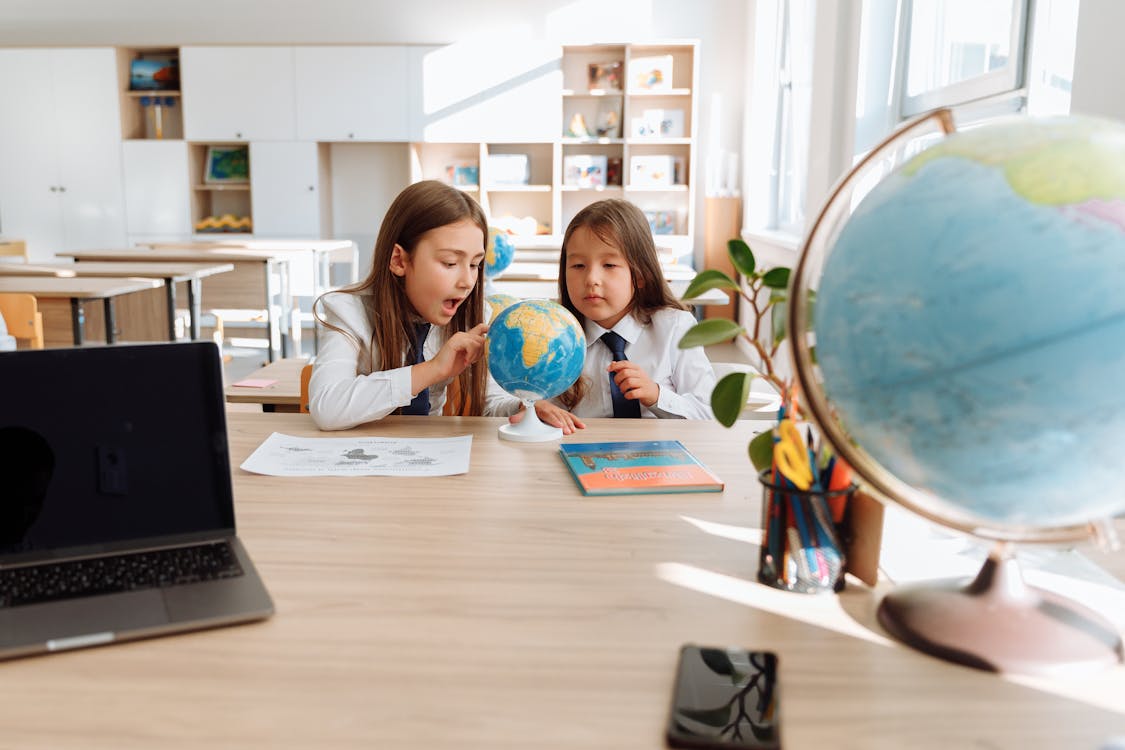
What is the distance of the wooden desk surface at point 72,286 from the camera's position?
3.77 m

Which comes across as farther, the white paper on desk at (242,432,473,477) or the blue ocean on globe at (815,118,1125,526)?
the white paper on desk at (242,432,473,477)

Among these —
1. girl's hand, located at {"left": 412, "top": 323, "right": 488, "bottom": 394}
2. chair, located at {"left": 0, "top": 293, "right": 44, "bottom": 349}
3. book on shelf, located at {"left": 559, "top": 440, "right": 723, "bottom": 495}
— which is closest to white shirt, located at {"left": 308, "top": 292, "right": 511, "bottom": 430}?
girl's hand, located at {"left": 412, "top": 323, "right": 488, "bottom": 394}

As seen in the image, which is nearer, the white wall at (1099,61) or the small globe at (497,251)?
the white wall at (1099,61)

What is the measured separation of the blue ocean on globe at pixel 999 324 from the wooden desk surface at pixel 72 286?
150 inches

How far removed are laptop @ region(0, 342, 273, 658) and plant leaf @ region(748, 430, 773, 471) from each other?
0.48 metres

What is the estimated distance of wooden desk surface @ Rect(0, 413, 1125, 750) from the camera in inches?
24.8

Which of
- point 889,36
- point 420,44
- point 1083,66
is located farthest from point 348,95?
point 1083,66

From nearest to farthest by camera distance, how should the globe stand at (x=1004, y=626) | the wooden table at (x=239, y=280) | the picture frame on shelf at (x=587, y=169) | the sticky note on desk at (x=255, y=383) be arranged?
the globe stand at (x=1004, y=626), the sticky note on desk at (x=255, y=383), the wooden table at (x=239, y=280), the picture frame on shelf at (x=587, y=169)

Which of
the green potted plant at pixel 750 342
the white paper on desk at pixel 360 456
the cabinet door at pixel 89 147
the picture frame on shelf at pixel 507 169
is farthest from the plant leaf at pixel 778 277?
the cabinet door at pixel 89 147

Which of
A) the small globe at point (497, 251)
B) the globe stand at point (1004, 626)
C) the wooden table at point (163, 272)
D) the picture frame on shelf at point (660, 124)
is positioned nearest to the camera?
the globe stand at point (1004, 626)

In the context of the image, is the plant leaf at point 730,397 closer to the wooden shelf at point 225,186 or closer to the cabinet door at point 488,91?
the cabinet door at point 488,91

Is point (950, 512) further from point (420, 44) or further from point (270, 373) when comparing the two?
point (420, 44)

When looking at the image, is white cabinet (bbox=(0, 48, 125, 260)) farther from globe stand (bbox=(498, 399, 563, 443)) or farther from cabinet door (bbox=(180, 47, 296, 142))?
globe stand (bbox=(498, 399, 563, 443))

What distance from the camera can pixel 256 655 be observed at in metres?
0.74
